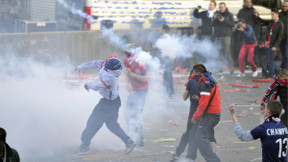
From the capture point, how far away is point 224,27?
52.8 ft

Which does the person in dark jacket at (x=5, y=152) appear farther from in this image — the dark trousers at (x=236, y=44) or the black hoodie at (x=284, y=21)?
→ the dark trousers at (x=236, y=44)

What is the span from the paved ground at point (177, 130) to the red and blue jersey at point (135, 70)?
39.0 inches

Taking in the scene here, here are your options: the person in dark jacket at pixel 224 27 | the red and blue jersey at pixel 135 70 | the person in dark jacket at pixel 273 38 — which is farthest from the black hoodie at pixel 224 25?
the red and blue jersey at pixel 135 70

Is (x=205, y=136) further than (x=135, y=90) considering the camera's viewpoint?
No

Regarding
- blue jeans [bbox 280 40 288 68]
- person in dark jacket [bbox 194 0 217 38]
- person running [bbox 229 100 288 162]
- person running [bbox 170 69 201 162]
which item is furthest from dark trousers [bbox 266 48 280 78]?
person running [bbox 229 100 288 162]

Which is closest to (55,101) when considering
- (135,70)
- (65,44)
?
(135,70)

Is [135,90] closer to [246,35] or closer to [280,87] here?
[280,87]

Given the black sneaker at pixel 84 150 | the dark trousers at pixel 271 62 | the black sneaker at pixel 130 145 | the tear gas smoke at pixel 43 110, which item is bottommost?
the tear gas smoke at pixel 43 110

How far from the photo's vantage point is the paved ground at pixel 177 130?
855 centimetres

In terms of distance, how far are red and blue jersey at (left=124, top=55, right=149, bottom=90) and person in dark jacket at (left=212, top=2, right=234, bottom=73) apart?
7157mm

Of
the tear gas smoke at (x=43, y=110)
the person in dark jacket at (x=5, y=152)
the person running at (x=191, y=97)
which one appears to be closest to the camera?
the person in dark jacket at (x=5, y=152)

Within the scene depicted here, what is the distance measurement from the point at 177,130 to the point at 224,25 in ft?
21.2

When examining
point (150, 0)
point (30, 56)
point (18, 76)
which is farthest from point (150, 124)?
point (150, 0)

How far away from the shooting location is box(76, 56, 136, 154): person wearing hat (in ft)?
27.8
